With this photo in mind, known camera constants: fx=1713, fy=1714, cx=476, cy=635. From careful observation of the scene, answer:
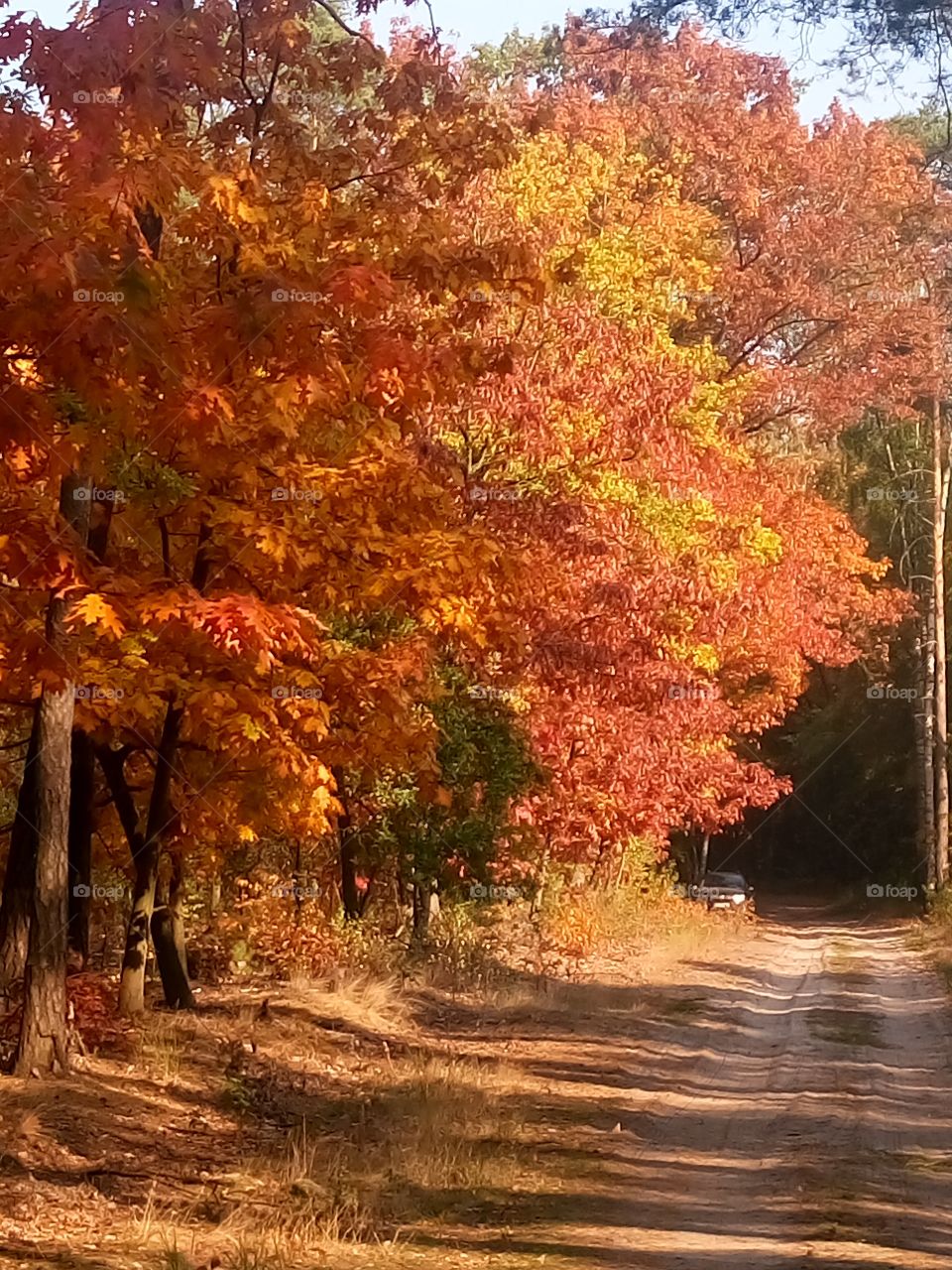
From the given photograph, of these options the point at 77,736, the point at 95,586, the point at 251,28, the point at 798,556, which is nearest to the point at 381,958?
the point at 77,736

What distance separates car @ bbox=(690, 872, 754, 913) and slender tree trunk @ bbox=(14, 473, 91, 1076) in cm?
2745

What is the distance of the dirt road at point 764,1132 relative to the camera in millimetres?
8922

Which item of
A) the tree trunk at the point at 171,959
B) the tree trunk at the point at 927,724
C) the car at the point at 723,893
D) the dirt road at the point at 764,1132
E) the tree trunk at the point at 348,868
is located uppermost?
the tree trunk at the point at 927,724

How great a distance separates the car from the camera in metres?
39.2

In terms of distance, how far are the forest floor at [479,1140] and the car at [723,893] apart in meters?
20.2

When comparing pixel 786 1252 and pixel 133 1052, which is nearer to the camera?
pixel 786 1252

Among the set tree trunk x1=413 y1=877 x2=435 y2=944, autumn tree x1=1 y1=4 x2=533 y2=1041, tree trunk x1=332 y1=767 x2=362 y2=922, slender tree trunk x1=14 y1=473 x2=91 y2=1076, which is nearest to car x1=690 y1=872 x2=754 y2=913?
tree trunk x1=413 y1=877 x2=435 y2=944

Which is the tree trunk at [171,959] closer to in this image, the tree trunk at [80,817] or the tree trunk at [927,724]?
the tree trunk at [80,817]

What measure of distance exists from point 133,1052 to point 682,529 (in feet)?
33.6

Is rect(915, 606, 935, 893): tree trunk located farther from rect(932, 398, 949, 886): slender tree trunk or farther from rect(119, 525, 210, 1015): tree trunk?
rect(119, 525, 210, 1015): tree trunk

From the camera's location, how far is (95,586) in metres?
11.0

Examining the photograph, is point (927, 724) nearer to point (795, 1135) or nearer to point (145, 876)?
point (145, 876)

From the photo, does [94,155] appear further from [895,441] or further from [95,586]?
[895,441]

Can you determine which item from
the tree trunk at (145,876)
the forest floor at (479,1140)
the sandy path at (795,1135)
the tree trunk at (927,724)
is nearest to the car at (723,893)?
the tree trunk at (927,724)
